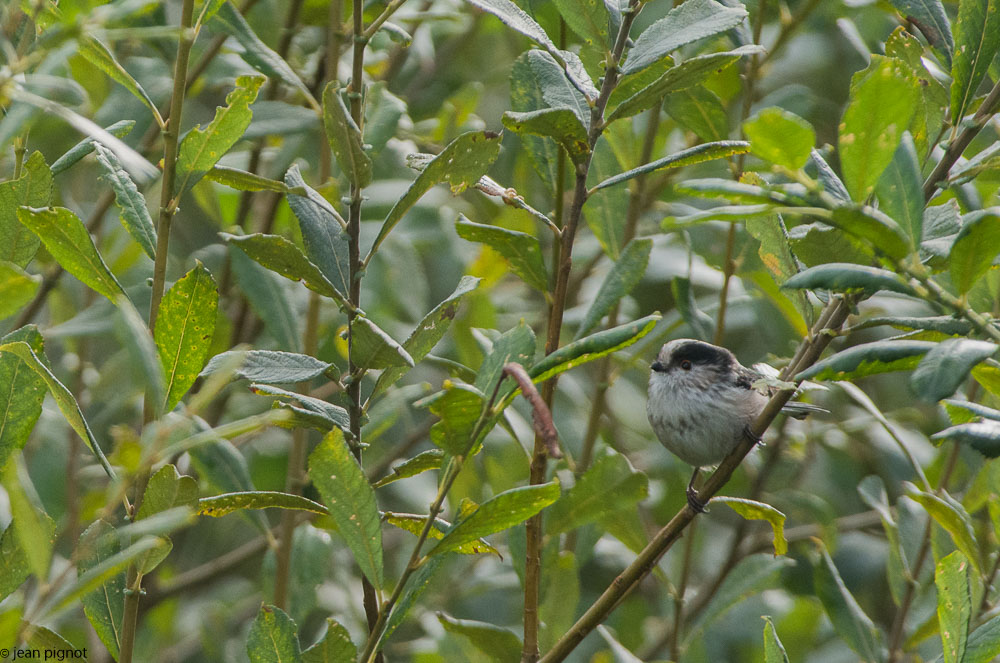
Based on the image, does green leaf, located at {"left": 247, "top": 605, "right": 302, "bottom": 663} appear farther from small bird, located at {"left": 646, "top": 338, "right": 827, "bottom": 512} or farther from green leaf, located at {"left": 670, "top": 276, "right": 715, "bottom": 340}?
small bird, located at {"left": 646, "top": 338, "right": 827, "bottom": 512}

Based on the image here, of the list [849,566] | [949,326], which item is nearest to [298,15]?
[949,326]

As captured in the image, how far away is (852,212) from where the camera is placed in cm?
102

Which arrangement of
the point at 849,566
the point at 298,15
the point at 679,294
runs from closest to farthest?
the point at 679,294
the point at 298,15
the point at 849,566

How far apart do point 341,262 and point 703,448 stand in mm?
1650

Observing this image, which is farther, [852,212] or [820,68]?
[820,68]

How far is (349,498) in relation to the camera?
Result: 123 cm

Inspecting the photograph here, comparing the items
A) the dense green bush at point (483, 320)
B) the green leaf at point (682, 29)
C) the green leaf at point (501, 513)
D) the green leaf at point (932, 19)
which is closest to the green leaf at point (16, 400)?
the dense green bush at point (483, 320)

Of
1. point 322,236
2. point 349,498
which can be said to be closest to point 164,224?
point 322,236

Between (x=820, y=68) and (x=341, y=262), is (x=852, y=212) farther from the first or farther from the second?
(x=820, y=68)

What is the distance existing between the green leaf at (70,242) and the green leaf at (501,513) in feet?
1.74

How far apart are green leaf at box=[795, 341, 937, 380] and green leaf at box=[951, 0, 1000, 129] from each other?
0.41m

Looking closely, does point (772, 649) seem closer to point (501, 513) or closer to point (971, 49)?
point (501, 513)

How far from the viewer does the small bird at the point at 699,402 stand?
2805mm

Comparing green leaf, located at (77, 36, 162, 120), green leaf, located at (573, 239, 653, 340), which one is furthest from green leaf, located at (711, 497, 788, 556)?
green leaf, located at (77, 36, 162, 120)
